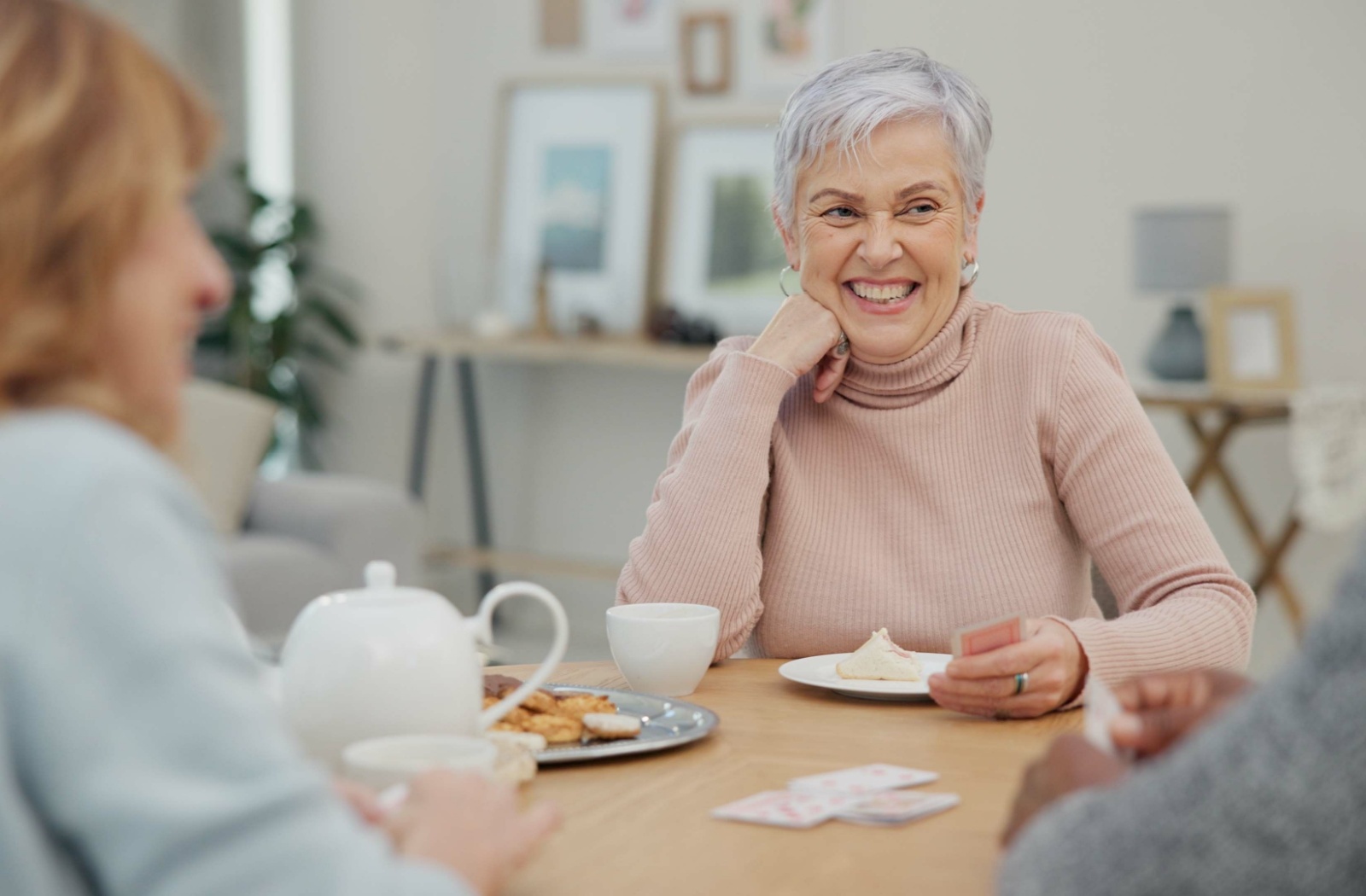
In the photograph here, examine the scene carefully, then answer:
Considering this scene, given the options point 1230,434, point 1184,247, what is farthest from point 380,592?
point 1230,434

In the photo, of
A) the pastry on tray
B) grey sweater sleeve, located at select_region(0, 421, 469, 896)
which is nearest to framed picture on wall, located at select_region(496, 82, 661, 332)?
the pastry on tray

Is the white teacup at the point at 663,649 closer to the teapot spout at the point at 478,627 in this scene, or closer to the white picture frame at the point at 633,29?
the teapot spout at the point at 478,627

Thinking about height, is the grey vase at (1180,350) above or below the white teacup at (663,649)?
below

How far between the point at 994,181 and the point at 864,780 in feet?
12.0

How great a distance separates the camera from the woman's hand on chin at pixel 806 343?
1.78 m

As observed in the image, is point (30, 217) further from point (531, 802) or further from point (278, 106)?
point (278, 106)

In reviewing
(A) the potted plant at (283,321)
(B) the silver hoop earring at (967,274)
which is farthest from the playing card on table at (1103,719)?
(A) the potted plant at (283,321)

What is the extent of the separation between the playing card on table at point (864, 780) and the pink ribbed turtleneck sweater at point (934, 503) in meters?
0.52

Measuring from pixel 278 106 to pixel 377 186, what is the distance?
1.81 feet

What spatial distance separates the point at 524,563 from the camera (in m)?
5.03

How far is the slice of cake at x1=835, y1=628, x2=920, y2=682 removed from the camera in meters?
1.43

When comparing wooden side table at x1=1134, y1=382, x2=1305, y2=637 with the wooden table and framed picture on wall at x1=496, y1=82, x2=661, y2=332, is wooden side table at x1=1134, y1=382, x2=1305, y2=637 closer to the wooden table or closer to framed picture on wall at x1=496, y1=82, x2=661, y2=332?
framed picture on wall at x1=496, y1=82, x2=661, y2=332

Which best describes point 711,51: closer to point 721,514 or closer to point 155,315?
point 721,514

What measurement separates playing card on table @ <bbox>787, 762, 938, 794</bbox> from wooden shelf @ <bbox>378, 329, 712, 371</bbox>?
3401mm
